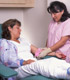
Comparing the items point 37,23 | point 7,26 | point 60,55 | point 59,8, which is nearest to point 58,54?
point 60,55

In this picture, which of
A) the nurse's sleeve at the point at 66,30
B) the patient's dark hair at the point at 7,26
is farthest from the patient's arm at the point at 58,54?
the patient's dark hair at the point at 7,26

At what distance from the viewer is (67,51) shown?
2.32 metres

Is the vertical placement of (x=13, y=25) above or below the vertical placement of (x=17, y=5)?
below

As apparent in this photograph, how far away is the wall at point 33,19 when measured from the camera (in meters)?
2.94

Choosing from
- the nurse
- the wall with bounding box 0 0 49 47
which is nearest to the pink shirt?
the nurse

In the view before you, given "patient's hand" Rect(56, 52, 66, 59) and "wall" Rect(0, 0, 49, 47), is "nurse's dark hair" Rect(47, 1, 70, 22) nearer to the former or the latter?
"patient's hand" Rect(56, 52, 66, 59)

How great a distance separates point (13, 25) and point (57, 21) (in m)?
0.52

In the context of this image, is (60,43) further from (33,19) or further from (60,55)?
(33,19)

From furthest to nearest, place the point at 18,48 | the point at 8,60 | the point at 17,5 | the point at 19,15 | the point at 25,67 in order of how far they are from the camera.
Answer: the point at 19,15 < the point at 17,5 < the point at 18,48 < the point at 8,60 < the point at 25,67

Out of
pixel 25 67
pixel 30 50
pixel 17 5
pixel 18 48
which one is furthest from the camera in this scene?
pixel 17 5

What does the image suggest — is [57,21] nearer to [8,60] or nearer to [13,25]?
Result: [13,25]

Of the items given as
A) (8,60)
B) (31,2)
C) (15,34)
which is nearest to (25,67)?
(8,60)

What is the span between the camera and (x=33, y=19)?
311 centimetres

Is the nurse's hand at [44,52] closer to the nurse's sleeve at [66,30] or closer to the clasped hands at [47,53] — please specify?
the clasped hands at [47,53]
